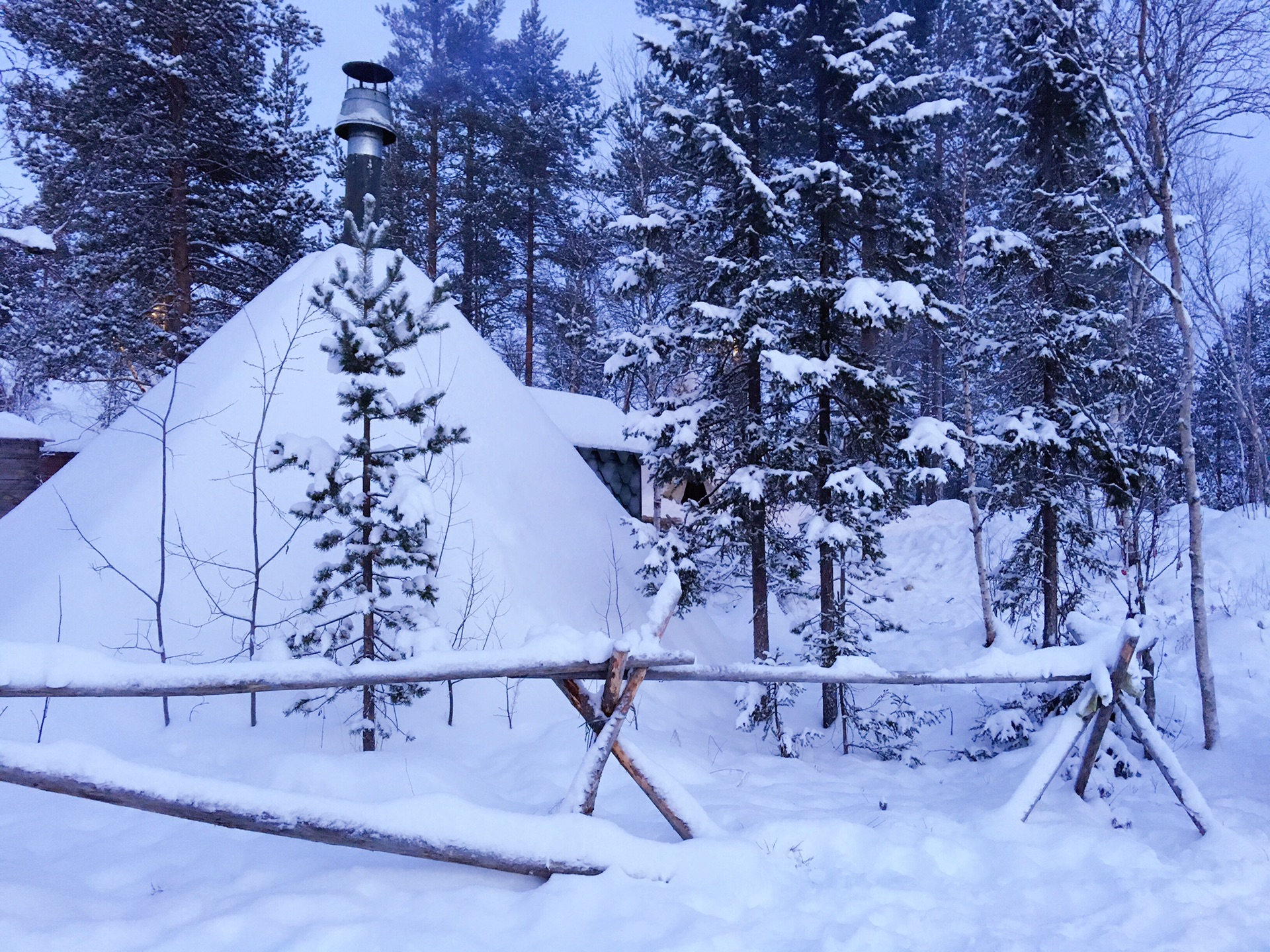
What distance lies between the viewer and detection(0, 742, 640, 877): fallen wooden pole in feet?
9.62

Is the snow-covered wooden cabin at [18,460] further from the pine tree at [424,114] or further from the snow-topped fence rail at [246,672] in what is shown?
the snow-topped fence rail at [246,672]

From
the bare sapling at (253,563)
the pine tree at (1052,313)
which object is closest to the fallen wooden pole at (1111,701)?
the pine tree at (1052,313)

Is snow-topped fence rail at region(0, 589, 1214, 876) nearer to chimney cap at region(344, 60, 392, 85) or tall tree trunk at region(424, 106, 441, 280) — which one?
chimney cap at region(344, 60, 392, 85)

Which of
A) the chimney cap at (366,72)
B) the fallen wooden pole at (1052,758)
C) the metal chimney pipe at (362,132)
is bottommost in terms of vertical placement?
the fallen wooden pole at (1052,758)

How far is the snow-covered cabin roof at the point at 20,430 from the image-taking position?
1246cm

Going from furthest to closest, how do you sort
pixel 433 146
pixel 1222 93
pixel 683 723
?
pixel 433 146
pixel 683 723
pixel 1222 93

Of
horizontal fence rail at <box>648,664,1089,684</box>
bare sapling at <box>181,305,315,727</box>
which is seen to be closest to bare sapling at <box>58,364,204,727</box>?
bare sapling at <box>181,305,315,727</box>

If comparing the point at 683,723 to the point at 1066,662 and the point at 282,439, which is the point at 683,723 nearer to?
the point at 1066,662

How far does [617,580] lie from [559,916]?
6.10 metres

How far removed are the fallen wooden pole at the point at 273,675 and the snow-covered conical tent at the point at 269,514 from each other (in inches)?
142

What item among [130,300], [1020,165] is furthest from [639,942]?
[130,300]

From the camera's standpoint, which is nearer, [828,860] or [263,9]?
[828,860]

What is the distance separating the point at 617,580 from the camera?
929 centimetres

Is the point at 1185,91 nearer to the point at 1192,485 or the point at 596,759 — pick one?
the point at 1192,485
